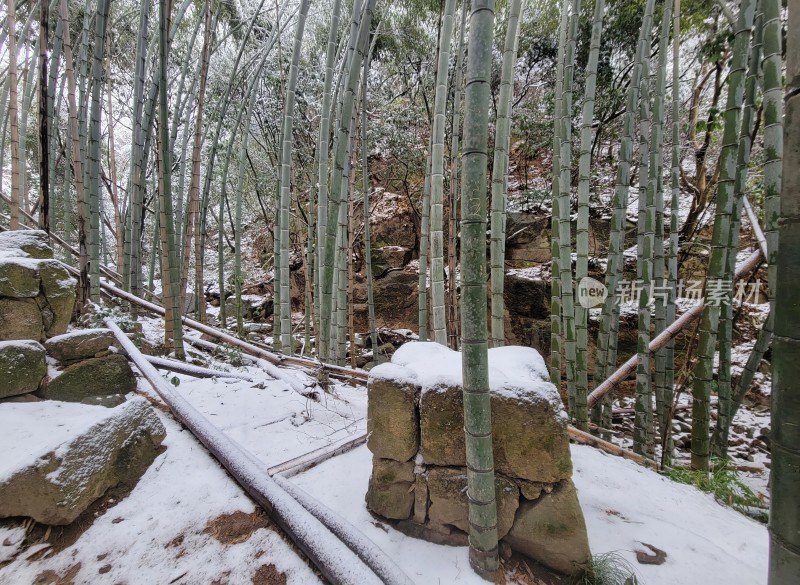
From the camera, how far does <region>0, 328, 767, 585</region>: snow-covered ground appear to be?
3.94 ft

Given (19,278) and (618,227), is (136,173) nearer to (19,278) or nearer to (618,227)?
(19,278)

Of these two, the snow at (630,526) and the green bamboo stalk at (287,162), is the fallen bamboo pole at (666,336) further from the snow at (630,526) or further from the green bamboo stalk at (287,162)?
the green bamboo stalk at (287,162)

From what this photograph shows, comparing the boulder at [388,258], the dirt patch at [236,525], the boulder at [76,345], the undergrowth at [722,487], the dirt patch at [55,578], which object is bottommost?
the undergrowth at [722,487]

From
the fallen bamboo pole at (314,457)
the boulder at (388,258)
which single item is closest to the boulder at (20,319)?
the fallen bamboo pole at (314,457)

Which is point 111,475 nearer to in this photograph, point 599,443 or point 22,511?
point 22,511

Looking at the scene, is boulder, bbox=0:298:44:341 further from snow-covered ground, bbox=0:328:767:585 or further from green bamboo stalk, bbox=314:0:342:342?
green bamboo stalk, bbox=314:0:342:342

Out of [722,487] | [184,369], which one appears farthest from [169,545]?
[722,487]

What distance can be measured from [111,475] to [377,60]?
29.0 ft

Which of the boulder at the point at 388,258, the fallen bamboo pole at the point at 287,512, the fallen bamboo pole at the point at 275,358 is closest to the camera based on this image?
the fallen bamboo pole at the point at 287,512

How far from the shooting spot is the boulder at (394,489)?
1.42 metres

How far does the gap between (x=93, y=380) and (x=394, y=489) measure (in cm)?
214

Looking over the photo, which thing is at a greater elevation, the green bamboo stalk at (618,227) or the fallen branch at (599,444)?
the green bamboo stalk at (618,227)

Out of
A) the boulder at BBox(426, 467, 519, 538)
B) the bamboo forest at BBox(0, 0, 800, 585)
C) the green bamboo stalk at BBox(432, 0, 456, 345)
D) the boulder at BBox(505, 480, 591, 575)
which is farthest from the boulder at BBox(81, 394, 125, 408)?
the boulder at BBox(505, 480, 591, 575)

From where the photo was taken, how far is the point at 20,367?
189 cm
